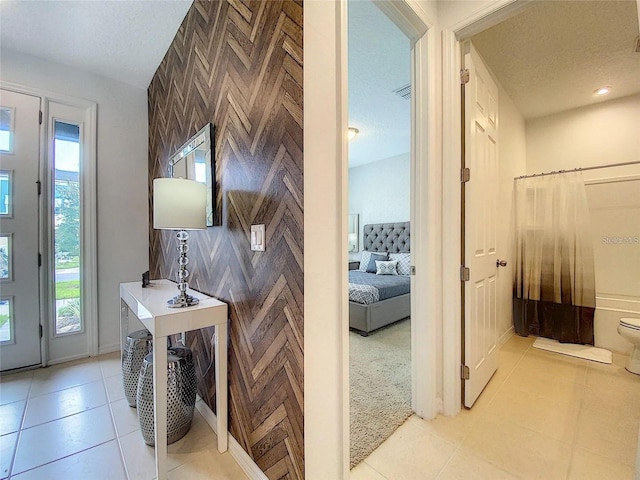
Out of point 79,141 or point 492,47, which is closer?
point 492,47

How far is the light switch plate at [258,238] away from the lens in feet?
4.12

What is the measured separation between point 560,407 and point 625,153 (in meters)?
2.73

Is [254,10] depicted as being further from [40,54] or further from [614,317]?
[614,317]

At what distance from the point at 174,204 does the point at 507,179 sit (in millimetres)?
3227

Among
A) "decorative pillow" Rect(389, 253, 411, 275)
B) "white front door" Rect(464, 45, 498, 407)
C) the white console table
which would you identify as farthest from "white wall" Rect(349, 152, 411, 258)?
the white console table

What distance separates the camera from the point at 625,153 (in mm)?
2816

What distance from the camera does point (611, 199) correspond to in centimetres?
277

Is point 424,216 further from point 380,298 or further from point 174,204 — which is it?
point 380,298

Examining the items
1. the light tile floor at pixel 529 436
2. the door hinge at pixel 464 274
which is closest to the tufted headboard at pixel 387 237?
the light tile floor at pixel 529 436

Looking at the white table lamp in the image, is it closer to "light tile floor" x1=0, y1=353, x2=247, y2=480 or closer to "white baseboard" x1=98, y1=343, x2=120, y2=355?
"light tile floor" x1=0, y1=353, x2=247, y2=480

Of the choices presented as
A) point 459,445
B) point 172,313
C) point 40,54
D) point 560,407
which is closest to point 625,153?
point 560,407

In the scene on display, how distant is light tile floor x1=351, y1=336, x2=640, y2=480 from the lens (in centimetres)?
131

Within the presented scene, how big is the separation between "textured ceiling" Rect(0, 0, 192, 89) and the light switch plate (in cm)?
184

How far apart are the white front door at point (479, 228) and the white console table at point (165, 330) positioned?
149 cm
